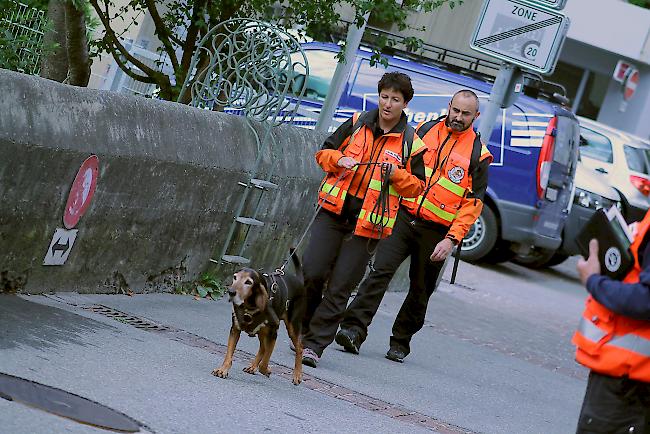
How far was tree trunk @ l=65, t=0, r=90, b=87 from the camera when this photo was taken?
11359 mm

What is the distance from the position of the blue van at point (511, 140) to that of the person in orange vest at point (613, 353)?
11.8 m

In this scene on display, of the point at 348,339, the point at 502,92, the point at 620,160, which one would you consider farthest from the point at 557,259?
the point at 348,339

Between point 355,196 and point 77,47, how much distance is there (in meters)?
3.78

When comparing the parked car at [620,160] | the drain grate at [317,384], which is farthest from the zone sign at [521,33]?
the parked car at [620,160]

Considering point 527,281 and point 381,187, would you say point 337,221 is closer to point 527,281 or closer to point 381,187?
point 381,187

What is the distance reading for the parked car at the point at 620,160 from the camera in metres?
20.2

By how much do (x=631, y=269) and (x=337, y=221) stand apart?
3.78 m

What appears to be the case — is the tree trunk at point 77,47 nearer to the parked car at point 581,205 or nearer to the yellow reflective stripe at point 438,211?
the yellow reflective stripe at point 438,211

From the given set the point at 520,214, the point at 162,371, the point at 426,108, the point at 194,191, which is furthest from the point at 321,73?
the point at 162,371

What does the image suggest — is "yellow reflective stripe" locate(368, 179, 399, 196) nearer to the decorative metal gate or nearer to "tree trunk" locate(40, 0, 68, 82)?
the decorative metal gate

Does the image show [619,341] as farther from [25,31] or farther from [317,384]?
[25,31]

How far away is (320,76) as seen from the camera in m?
16.9

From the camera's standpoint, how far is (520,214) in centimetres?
1744

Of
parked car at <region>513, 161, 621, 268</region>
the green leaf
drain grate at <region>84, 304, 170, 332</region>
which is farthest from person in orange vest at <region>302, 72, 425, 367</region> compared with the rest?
parked car at <region>513, 161, 621, 268</region>
